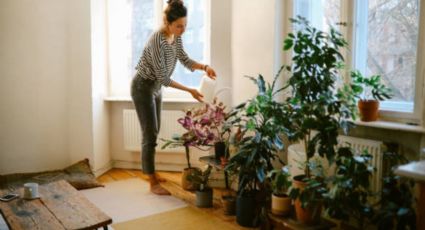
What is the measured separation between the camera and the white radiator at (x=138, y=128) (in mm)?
3979

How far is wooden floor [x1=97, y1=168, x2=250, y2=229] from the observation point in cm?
301

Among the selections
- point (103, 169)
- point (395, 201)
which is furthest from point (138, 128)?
point (395, 201)

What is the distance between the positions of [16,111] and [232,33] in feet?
6.66

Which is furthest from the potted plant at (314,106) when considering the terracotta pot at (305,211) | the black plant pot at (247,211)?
the black plant pot at (247,211)

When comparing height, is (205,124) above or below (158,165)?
above

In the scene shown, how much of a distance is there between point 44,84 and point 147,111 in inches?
43.7

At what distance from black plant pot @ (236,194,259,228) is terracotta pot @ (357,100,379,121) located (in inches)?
34.0

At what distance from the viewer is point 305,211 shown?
2346mm

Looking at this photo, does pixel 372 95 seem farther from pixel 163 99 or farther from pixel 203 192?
pixel 163 99

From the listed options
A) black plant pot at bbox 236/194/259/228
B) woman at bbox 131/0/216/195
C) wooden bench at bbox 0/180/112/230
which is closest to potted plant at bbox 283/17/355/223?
black plant pot at bbox 236/194/259/228

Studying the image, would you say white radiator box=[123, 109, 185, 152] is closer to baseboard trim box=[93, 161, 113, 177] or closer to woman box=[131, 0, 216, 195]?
baseboard trim box=[93, 161, 113, 177]

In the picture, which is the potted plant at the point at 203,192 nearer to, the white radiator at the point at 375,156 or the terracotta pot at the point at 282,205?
the terracotta pot at the point at 282,205

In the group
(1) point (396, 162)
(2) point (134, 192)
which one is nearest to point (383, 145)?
(1) point (396, 162)

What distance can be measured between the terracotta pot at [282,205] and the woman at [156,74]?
3.78 feet
